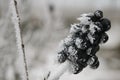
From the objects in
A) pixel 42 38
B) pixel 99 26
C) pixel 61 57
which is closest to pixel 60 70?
pixel 61 57

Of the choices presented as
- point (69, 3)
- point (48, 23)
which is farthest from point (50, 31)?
point (69, 3)

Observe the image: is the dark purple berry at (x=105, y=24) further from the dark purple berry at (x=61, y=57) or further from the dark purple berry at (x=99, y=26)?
the dark purple berry at (x=61, y=57)

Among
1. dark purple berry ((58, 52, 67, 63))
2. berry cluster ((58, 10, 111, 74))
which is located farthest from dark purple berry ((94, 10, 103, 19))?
dark purple berry ((58, 52, 67, 63))

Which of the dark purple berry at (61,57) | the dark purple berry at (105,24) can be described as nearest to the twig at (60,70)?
the dark purple berry at (61,57)

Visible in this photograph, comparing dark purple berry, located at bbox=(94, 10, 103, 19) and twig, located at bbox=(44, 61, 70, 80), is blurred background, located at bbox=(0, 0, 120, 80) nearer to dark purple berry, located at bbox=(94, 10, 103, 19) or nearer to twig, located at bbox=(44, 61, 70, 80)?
twig, located at bbox=(44, 61, 70, 80)

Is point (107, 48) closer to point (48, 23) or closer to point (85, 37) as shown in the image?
point (48, 23)
